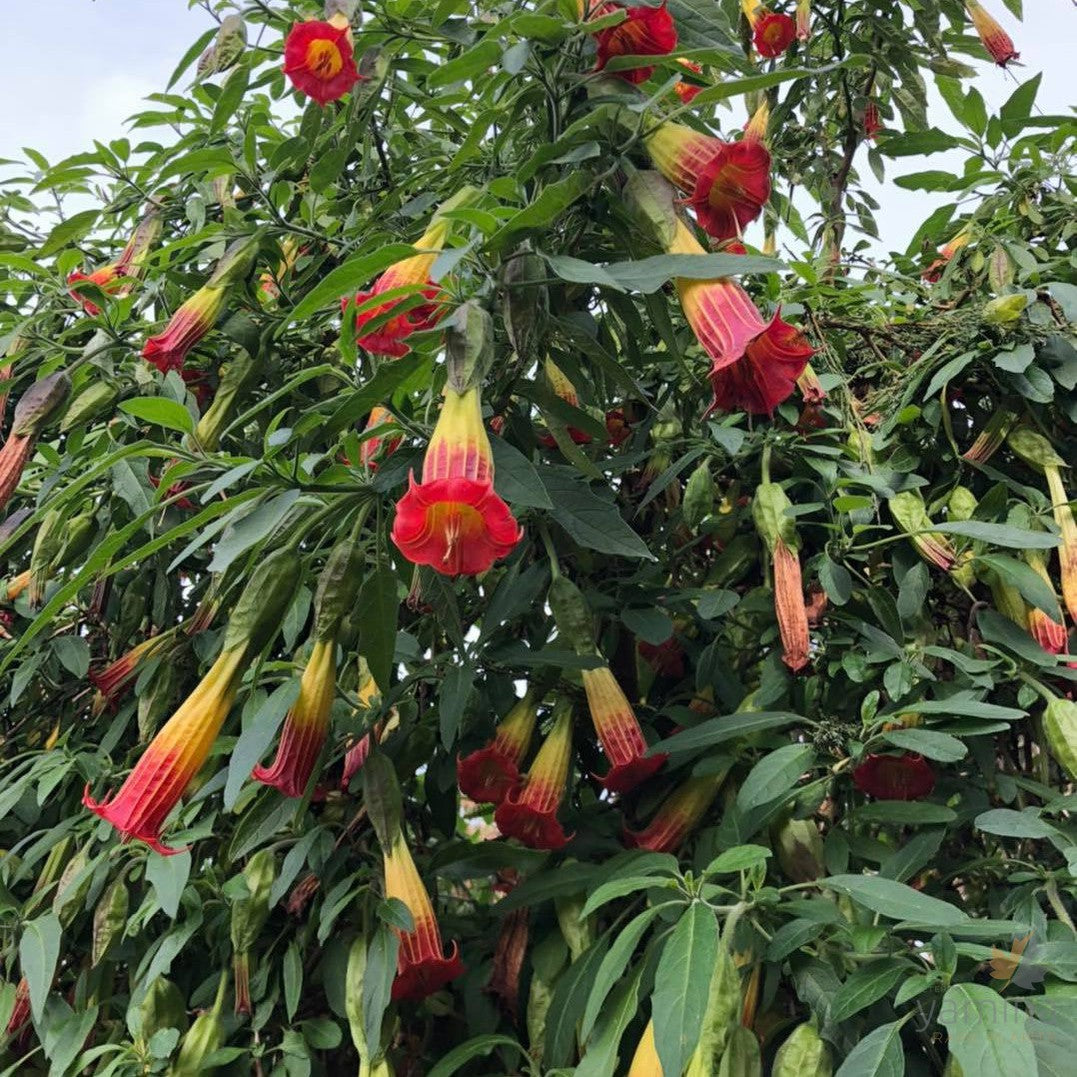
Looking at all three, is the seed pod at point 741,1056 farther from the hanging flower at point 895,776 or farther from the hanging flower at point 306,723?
the hanging flower at point 306,723

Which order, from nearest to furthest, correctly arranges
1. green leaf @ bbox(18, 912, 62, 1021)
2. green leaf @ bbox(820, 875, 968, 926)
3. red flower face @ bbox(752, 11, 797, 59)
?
green leaf @ bbox(820, 875, 968, 926)
green leaf @ bbox(18, 912, 62, 1021)
red flower face @ bbox(752, 11, 797, 59)

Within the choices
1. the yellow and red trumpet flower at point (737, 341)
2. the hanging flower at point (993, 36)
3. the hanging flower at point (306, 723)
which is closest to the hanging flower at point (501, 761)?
the hanging flower at point (306, 723)

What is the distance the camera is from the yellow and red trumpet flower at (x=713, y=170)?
1.10 m

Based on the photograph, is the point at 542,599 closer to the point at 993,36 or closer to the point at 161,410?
the point at 161,410

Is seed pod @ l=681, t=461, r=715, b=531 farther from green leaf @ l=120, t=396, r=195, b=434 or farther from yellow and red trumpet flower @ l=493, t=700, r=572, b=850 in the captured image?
Result: green leaf @ l=120, t=396, r=195, b=434

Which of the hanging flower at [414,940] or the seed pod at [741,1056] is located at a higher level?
the hanging flower at [414,940]

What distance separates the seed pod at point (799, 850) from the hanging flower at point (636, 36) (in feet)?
2.50

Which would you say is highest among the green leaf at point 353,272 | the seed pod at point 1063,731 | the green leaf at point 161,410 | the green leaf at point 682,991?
the green leaf at point 161,410

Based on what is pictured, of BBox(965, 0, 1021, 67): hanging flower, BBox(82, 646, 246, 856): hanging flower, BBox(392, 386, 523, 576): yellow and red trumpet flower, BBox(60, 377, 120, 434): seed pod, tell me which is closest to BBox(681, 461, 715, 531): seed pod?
BBox(392, 386, 523, 576): yellow and red trumpet flower

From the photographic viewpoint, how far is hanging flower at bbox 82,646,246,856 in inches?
42.6

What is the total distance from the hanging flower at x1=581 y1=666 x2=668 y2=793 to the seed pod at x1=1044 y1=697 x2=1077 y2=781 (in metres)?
0.41

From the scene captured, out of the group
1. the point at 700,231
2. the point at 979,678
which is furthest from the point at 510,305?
the point at 979,678

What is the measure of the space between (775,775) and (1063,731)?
0.33 meters

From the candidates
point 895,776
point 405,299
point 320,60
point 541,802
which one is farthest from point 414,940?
point 320,60
